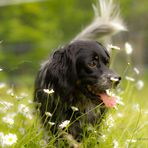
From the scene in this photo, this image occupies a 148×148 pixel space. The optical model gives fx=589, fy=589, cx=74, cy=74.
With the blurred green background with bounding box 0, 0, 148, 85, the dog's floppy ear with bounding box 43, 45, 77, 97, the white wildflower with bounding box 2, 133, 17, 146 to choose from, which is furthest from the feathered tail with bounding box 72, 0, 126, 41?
the blurred green background with bounding box 0, 0, 148, 85

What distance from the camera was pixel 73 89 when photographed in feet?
16.7

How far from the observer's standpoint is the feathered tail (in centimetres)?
691

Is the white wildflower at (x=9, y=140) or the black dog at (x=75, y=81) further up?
the white wildflower at (x=9, y=140)

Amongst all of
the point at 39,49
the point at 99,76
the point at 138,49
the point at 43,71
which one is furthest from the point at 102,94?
the point at 138,49

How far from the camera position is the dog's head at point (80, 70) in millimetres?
5035

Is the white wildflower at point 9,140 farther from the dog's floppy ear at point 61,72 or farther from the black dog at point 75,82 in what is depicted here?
the dog's floppy ear at point 61,72

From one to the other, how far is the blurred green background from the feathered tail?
30.0ft

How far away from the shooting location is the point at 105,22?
279 inches

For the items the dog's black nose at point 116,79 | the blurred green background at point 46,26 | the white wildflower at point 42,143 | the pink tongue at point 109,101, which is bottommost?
the blurred green background at point 46,26

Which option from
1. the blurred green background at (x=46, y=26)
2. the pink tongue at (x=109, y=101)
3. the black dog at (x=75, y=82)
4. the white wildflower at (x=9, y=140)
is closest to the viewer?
the white wildflower at (x=9, y=140)

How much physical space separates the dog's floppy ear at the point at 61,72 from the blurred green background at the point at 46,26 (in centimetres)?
1107

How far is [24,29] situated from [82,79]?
1290 cm

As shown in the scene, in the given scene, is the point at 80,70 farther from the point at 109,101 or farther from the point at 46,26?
the point at 46,26

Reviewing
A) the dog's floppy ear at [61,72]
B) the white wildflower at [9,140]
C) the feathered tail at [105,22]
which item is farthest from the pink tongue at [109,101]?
the feathered tail at [105,22]
